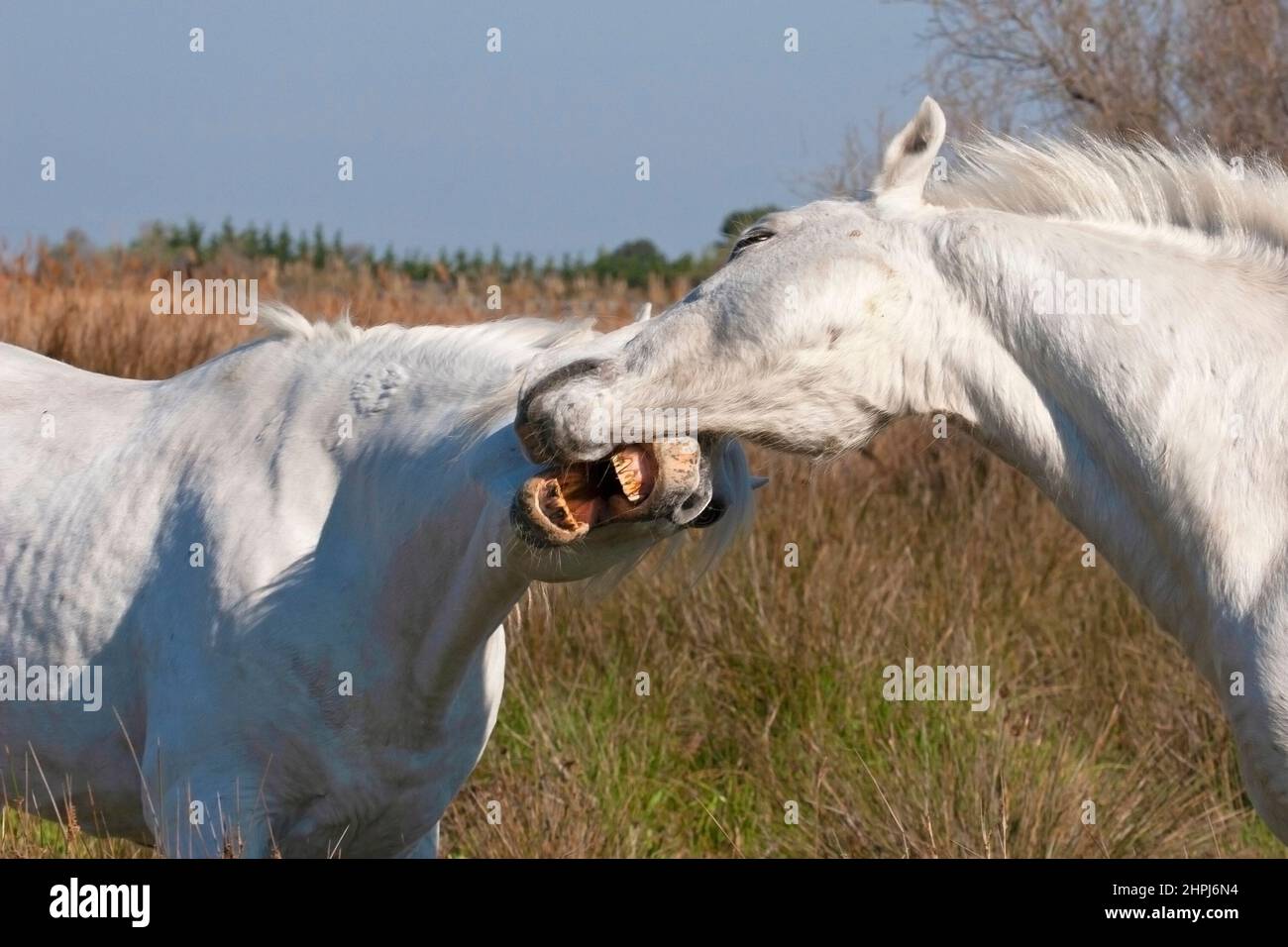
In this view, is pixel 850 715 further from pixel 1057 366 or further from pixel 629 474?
pixel 1057 366

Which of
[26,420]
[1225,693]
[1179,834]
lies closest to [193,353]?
[26,420]

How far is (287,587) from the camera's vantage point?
3277 millimetres

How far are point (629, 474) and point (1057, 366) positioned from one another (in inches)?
30.6

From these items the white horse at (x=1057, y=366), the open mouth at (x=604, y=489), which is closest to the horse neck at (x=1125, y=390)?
the white horse at (x=1057, y=366)

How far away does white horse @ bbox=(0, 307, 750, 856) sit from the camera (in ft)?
10.5

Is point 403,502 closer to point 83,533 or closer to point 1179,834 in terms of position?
point 83,533

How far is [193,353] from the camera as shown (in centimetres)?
773

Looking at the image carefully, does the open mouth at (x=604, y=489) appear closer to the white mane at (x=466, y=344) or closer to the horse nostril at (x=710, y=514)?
the horse nostril at (x=710, y=514)

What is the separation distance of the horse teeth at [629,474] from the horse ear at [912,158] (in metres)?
0.64

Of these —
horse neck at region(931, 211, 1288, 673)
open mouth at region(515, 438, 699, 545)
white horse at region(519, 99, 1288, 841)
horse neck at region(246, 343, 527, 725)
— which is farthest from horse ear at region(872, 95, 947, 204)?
horse neck at region(246, 343, 527, 725)

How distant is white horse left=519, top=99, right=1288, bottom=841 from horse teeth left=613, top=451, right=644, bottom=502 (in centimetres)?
10

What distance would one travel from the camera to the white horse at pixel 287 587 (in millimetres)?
3211

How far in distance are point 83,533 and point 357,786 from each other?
96 cm

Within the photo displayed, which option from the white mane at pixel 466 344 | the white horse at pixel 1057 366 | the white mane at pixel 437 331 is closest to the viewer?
the white horse at pixel 1057 366
